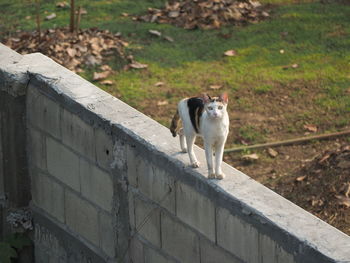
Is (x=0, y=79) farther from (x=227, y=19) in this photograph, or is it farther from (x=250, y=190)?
(x=227, y=19)

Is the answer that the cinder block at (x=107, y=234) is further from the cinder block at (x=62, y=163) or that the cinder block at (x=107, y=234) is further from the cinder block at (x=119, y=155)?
the cinder block at (x=119, y=155)

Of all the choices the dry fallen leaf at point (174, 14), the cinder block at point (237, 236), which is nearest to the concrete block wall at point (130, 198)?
the cinder block at point (237, 236)

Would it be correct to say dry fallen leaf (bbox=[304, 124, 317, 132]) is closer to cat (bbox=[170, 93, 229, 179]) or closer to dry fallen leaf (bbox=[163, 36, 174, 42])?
dry fallen leaf (bbox=[163, 36, 174, 42])

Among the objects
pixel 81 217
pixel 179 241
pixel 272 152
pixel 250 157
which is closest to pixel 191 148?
pixel 179 241

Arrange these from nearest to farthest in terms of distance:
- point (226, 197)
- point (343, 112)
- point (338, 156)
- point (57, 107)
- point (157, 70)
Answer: point (226, 197)
point (57, 107)
point (338, 156)
point (343, 112)
point (157, 70)

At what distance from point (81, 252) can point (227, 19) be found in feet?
19.5

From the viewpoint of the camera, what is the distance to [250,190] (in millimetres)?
7703

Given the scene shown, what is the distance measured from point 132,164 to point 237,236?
1.42 m

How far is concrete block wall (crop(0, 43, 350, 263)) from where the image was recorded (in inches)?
291

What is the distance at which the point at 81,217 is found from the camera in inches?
378

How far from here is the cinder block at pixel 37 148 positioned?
9.94 meters

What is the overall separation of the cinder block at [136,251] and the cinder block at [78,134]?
32.0 inches

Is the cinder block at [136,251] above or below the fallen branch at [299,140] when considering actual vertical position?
above

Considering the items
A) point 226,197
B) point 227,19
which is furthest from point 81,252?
point 227,19
